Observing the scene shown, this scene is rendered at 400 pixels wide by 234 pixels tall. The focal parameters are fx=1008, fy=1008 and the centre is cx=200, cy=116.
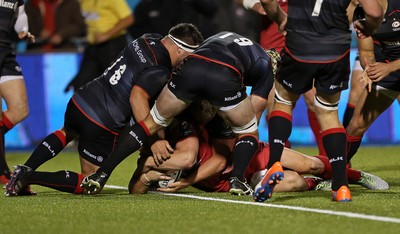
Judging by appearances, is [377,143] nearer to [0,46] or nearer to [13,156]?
[13,156]

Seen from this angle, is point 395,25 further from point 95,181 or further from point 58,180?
point 58,180

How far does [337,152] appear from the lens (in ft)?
24.5

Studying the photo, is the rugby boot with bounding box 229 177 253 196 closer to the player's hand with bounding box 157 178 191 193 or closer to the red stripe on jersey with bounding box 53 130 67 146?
the player's hand with bounding box 157 178 191 193

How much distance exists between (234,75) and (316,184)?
145 centimetres

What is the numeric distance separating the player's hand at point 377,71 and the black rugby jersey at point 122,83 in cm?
165

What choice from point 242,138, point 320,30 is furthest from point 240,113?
point 320,30

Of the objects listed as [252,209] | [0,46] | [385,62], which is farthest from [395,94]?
[0,46]

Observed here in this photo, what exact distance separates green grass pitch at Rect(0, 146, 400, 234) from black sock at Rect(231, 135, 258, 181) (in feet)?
0.70

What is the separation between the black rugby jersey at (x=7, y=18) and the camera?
1001 centimetres

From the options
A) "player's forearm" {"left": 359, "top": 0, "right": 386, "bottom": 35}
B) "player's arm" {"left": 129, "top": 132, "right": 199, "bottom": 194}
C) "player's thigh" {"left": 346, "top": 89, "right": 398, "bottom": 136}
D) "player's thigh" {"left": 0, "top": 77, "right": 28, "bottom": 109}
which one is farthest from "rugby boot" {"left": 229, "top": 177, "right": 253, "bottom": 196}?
"player's thigh" {"left": 0, "top": 77, "right": 28, "bottom": 109}

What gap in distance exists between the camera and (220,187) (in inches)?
343

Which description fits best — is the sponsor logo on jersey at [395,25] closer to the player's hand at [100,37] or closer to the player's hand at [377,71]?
the player's hand at [377,71]

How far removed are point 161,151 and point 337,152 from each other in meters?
1.56

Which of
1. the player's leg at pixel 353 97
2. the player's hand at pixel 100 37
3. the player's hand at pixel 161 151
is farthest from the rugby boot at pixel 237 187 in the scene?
the player's hand at pixel 100 37
